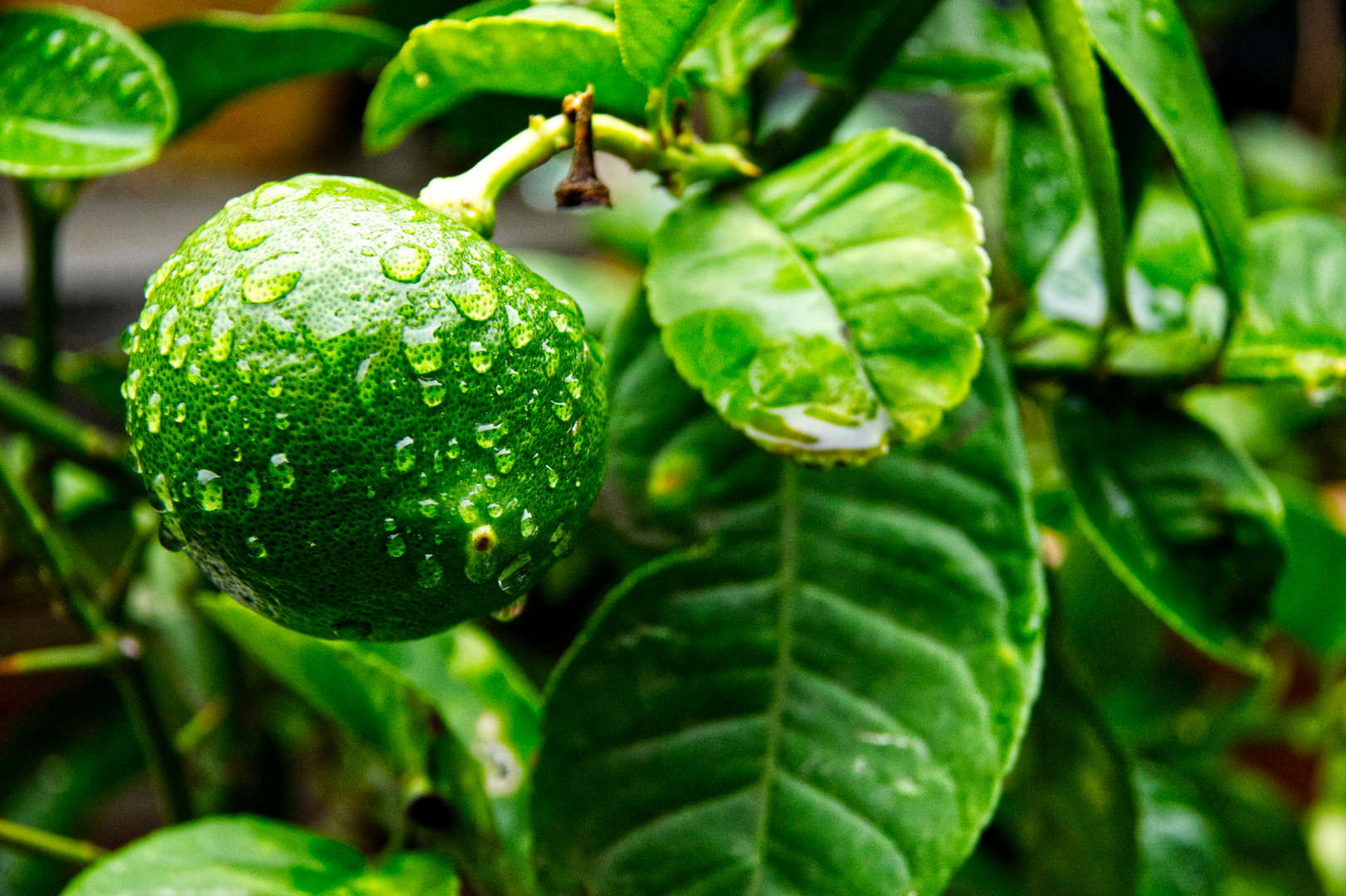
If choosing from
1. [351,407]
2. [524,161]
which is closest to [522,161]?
[524,161]

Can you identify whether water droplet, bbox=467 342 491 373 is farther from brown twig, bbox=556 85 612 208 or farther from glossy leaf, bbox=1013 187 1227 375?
glossy leaf, bbox=1013 187 1227 375

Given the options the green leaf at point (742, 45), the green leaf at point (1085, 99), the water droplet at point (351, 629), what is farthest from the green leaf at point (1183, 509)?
the water droplet at point (351, 629)

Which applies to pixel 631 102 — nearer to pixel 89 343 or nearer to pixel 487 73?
pixel 487 73

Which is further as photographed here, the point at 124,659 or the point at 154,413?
the point at 124,659

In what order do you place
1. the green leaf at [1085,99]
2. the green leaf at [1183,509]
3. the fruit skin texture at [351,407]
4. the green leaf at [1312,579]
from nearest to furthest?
the fruit skin texture at [351,407], the green leaf at [1085,99], the green leaf at [1183,509], the green leaf at [1312,579]

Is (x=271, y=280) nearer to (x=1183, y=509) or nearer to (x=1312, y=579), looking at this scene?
(x=1183, y=509)

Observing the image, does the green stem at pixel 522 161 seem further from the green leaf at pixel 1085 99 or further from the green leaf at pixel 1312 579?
the green leaf at pixel 1312 579
